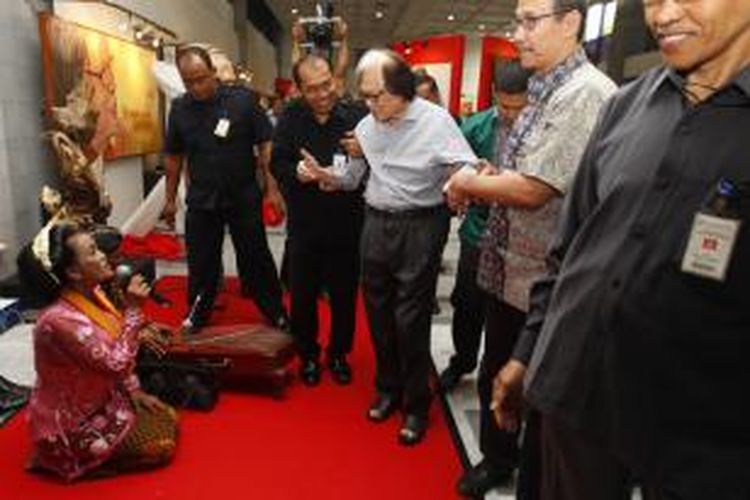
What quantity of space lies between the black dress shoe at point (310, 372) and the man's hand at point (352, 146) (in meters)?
1.05

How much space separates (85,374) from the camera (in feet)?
6.98

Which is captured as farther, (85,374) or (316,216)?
(316,216)

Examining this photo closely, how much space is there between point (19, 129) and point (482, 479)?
371cm

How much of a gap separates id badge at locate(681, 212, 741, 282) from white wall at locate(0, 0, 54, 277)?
164 inches

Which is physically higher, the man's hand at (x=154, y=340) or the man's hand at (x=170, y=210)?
the man's hand at (x=170, y=210)

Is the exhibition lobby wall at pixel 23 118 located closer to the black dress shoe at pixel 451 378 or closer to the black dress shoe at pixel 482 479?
the black dress shoe at pixel 451 378

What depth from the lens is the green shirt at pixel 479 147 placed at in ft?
8.87

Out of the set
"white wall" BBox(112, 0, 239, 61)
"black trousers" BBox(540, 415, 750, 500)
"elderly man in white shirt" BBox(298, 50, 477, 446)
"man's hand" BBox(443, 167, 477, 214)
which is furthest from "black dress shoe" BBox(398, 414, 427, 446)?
"white wall" BBox(112, 0, 239, 61)

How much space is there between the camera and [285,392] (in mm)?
2904

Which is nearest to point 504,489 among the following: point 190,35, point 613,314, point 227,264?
point 613,314

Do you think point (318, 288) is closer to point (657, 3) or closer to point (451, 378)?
A: point (451, 378)

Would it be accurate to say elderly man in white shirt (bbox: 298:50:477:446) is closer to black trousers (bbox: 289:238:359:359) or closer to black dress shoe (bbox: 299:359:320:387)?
black trousers (bbox: 289:238:359:359)

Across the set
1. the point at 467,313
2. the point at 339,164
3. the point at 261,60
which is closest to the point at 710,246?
the point at 339,164

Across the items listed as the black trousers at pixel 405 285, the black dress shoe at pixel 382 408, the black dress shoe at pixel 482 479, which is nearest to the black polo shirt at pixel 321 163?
the black trousers at pixel 405 285
